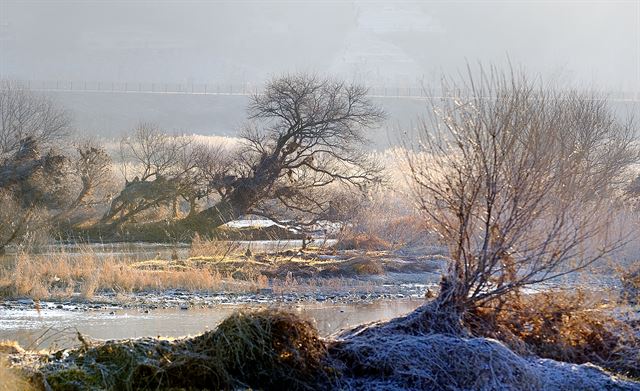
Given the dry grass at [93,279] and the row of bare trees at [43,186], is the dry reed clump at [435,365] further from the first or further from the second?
the row of bare trees at [43,186]

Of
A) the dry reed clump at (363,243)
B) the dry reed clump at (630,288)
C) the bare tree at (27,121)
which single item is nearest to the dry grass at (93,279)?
the dry reed clump at (363,243)

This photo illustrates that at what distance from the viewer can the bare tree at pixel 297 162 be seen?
52656 millimetres

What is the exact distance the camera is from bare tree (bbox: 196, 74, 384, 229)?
173 ft

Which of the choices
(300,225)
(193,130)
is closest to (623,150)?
(300,225)

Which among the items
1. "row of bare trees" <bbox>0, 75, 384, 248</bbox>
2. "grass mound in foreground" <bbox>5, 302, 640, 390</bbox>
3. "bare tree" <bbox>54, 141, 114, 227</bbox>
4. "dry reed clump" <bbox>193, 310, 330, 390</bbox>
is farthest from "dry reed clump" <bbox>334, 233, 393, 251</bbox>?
"dry reed clump" <bbox>193, 310, 330, 390</bbox>

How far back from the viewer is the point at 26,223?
45.0 m

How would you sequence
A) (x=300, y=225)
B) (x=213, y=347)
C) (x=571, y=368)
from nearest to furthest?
1. (x=213, y=347)
2. (x=571, y=368)
3. (x=300, y=225)

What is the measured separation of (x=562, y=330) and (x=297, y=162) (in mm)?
37339

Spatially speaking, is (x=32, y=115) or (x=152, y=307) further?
(x=32, y=115)

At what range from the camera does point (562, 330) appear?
17438mm

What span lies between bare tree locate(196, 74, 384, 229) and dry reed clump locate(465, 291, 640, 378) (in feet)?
110

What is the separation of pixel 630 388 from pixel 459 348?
2.38 m

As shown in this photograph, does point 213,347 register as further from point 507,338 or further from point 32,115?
point 32,115

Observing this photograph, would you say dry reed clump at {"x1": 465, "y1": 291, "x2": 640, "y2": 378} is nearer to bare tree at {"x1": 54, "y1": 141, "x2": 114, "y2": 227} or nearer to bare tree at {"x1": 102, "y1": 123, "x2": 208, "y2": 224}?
bare tree at {"x1": 102, "y1": 123, "x2": 208, "y2": 224}
